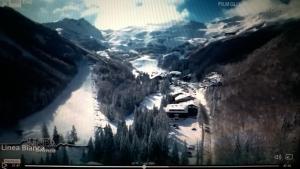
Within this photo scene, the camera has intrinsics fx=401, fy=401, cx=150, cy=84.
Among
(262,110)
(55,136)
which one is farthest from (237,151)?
(55,136)

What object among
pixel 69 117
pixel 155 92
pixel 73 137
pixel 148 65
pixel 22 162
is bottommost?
pixel 22 162

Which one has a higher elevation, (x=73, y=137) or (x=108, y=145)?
(x=73, y=137)

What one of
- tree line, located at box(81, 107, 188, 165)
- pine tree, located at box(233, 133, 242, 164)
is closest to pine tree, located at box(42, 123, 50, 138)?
tree line, located at box(81, 107, 188, 165)

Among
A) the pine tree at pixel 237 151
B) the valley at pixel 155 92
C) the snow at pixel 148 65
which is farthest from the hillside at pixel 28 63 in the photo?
the pine tree at pixel 237 151

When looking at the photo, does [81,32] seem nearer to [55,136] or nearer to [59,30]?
[59,30]

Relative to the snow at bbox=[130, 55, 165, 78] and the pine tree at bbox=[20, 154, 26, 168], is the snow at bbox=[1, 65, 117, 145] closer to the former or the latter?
the pine tree at bbox=[20, 154, 26, 168]

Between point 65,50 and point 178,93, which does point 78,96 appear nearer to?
point 65,50
